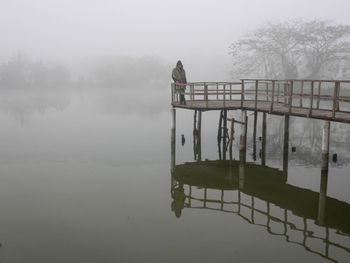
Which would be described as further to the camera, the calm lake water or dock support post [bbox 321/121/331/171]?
dock support post [bbox 321/121/331/171]

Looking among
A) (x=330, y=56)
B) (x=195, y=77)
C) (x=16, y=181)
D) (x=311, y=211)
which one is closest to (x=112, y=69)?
(x=195, y=77)

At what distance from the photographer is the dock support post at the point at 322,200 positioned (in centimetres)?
1167

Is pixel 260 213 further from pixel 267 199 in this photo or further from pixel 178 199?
pixel 178 199

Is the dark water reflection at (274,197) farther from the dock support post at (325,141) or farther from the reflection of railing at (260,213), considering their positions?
the dock support post at (325,141)

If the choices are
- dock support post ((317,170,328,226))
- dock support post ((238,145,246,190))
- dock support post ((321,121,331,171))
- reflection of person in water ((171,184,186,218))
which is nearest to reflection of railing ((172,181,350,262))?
reflection of person in water ((171,184,186,218))

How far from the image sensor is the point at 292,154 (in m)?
19.6

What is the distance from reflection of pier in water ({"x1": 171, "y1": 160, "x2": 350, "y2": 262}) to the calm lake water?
0.04 m

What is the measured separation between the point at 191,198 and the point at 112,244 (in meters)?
4.26

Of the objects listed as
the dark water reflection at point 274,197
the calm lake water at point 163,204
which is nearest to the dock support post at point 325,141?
the dark water reflection at point 274,197

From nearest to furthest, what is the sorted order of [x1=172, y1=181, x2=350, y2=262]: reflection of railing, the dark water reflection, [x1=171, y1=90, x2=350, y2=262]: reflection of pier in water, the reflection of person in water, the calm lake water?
the calm lake water < [x1=172, y1=181, x2=350, y2=262]: reflection of railing < the dark water reflection < [x1=171, y1=90, x2=350, y2=262]: reflection of pier in water < the reflection of person in water

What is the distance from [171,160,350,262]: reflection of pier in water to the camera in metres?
11.0

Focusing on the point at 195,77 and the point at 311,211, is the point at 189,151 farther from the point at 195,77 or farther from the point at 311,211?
the point at 195,77

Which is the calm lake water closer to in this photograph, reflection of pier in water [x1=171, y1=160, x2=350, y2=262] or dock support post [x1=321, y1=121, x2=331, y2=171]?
reflection of pier in water [x1=171, y1=160, x2=350, y2=262]

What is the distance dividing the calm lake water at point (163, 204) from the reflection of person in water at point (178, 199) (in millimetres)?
35
